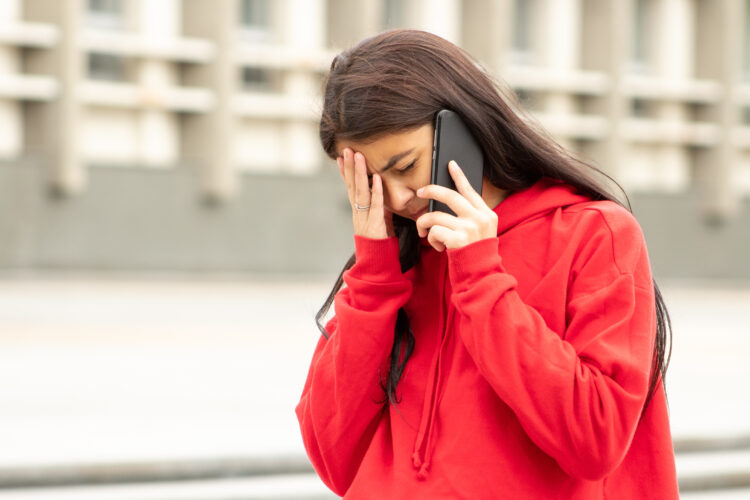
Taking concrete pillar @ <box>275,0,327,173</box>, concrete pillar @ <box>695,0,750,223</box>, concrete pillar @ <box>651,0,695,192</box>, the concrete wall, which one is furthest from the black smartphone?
concrete pillar @ <box>695,0,750,223</box>

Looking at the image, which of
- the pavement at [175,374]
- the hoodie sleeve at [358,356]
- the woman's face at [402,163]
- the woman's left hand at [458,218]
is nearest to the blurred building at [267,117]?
the pavement at [175,374]

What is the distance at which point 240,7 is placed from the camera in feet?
66.2

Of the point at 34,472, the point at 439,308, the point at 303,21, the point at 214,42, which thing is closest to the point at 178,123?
the point at 214,42

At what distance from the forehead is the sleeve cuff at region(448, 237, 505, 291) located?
172mm

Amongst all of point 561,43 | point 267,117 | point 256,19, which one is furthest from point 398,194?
point 561,43

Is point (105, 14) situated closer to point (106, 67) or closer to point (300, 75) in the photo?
point (106, 67)

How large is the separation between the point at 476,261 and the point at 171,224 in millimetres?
17557

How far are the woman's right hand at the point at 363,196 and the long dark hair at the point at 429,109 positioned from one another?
0.11 ft

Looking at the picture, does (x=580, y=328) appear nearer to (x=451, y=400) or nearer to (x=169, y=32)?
(x=451, y=400)

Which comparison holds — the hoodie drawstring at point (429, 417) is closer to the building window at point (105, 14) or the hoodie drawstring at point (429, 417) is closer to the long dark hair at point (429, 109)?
the long dark hair at point (429, 109)

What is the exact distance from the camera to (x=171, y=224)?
61.7 feet

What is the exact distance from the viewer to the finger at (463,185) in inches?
64.4

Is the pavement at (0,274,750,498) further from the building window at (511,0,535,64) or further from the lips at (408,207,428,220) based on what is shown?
the building window at (511,0,535,64)

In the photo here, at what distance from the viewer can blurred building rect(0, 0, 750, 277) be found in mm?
17766
